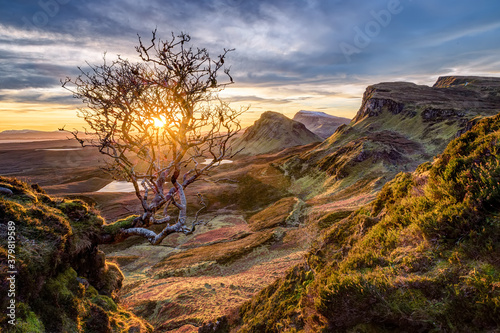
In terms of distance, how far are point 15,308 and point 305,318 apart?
5.22 m

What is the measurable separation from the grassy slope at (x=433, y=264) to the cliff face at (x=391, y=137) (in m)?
30.2

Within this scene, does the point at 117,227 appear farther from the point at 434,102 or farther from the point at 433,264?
the point at 434,102

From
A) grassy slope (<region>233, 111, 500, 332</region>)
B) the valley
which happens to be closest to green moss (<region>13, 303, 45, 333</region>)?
the valley

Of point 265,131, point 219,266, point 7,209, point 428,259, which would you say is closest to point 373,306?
point 428,259

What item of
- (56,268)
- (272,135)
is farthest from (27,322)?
(272,135)

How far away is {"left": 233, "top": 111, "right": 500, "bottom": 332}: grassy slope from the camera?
8.93 feet

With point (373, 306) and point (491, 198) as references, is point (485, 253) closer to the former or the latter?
point (491, 198)

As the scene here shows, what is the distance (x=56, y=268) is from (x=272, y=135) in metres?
131

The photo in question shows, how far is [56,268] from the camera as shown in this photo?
19.0ft

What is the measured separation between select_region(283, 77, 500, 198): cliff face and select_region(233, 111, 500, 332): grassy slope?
3021cm

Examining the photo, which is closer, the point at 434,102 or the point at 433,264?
the point at 433,264

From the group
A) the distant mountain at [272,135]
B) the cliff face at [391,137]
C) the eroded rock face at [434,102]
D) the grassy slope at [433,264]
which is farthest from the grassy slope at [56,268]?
the distant mountain at [272,135]

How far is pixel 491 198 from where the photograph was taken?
10.7 feet

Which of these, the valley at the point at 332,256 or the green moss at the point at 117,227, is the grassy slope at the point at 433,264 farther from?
the green moss at the point at 117,227
